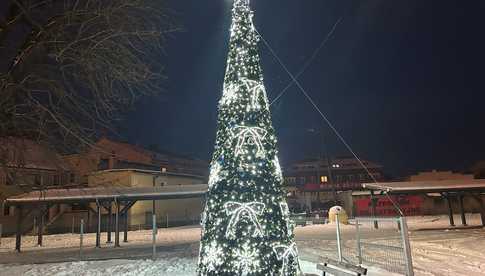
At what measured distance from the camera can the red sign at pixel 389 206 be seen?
34.9 m

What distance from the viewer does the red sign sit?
34.9 meters

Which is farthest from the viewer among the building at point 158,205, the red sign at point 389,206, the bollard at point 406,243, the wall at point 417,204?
the wall at point 417,204

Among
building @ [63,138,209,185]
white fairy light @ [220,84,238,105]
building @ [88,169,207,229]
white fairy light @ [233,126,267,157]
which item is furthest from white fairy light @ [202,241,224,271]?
building @ [88,169,207,229]

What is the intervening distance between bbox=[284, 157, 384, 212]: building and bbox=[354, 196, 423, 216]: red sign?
1355cm

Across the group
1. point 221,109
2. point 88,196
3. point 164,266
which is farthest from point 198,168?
point 221,109

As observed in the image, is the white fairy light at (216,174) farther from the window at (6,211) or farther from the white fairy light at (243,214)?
the window at (6,211)

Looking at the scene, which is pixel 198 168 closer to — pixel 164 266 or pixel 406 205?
pixel 406 205

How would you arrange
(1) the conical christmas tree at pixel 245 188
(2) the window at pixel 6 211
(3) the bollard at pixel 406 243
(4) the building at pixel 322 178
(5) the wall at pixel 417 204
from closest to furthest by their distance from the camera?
(3) the bollard at pixel 406 243 → (1) the conical christmas tree at pixel 245 188 → (2) the window at pixel 6 211 → (5) the wall at pixel 417 204 → (4) the building at pixel 322 178

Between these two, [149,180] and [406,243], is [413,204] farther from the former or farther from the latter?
[406,243]

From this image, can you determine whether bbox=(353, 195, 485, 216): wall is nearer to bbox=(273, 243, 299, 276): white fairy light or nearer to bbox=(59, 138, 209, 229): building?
bbox=(59, 138, 209, 229): building

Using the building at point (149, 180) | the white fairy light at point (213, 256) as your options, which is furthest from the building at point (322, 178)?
the white fairy light at point (213, 256)

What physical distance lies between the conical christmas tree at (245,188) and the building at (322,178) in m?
45.6

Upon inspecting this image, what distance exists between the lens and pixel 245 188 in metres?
6.22

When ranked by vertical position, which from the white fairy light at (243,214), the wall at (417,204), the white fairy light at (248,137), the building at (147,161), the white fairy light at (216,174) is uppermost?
the building at (147,161)
